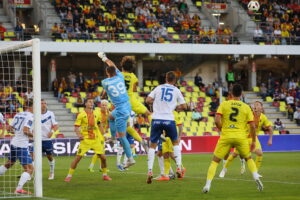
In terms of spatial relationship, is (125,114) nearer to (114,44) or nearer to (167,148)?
(167,148)

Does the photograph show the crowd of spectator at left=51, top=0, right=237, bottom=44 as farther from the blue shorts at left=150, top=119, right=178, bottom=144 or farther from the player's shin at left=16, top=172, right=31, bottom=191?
the player's shin at left=16, top=172, right=31, bottom=191

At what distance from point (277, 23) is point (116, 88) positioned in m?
33.1

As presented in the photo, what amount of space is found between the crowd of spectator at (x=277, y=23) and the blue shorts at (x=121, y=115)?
1208 inches

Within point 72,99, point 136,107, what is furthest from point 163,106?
point 72,99

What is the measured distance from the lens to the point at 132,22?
42594 mm

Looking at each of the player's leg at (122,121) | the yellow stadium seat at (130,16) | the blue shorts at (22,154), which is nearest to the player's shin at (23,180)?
the blue shorts at (22,154)

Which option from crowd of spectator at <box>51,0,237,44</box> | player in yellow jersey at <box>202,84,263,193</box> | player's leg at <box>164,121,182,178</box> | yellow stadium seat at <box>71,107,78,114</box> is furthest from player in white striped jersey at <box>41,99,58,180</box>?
A: crowd of spectator at <box>51,0,237,44</box>

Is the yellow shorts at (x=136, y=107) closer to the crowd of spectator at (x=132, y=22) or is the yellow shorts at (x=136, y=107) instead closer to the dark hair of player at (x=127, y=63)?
the dark hair of player at (x=127, y=63)

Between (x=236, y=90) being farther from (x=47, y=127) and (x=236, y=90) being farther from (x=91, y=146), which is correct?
(x=47, y=127)

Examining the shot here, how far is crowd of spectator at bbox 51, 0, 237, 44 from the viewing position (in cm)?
3988

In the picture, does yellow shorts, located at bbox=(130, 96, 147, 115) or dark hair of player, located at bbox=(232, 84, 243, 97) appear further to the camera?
yellow shorts, located at bbox=(130, 96, 147, 115)

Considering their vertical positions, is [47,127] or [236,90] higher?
[236,90]

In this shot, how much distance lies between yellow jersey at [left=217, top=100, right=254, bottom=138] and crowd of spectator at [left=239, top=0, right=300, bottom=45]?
32196 millimetres

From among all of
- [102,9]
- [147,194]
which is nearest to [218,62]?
[102,9]
